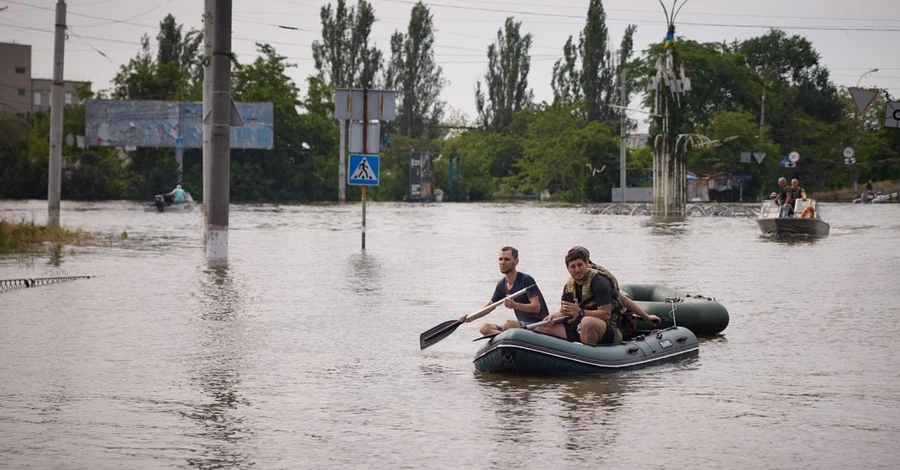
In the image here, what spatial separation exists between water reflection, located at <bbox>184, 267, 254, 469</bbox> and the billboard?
74.8m

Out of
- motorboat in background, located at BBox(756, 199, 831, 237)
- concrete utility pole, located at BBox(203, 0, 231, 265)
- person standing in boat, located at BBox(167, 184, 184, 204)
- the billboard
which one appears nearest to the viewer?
concrete utility pole, located at BBox(203, 0, 231, 265)

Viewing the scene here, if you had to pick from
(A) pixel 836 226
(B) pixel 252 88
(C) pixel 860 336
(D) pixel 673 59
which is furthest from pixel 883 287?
(B) pixel 252 88

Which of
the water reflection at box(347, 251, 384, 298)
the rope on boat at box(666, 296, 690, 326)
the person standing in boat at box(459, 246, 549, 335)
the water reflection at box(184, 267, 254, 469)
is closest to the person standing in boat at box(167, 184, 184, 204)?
the water reflection at box(347, 251, 384, 298)

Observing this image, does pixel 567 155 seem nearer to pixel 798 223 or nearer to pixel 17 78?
pixel 798 223

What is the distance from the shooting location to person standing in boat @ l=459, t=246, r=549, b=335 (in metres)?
13.4

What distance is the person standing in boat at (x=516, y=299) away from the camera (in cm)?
1344

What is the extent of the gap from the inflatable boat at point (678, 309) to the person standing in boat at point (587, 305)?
2176 mm

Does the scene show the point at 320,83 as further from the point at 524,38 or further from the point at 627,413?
the point at 627,413

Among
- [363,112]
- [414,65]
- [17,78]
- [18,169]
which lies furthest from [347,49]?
[363,112]

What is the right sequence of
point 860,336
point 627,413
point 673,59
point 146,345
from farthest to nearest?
point 673,59 < point 860,336 < point 146,345 < point 627,413

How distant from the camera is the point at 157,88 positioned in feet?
339

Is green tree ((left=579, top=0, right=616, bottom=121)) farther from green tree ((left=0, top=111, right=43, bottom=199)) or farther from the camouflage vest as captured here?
the camouflage vest

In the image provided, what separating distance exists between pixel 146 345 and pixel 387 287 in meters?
8.46

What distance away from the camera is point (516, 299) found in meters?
13.6
